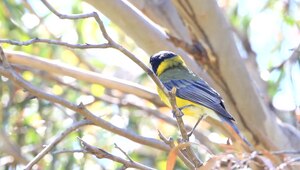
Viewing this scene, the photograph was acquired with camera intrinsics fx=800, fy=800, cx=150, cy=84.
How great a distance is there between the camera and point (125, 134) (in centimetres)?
254

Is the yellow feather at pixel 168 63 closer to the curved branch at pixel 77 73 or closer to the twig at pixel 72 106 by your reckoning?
the curved branch at pixel 77 73

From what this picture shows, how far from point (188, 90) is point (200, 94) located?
0.10 m

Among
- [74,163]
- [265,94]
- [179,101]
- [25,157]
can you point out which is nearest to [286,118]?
[265,94]

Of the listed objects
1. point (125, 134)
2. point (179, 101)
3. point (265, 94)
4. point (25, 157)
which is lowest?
point (25, 157)

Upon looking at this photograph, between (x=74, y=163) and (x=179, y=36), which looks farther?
Answer: (x=74, y=163)

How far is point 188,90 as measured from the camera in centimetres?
324

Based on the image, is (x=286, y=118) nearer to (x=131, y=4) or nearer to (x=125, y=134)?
(x=131, y=4)

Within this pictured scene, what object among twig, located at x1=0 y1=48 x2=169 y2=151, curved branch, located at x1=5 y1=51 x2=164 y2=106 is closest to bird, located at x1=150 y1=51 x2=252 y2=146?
curved branch, located at x1=5 y1=51 x2=164 y2=106

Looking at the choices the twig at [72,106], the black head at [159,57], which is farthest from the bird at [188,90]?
the twig at [72,106]

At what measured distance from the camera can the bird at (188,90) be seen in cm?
303

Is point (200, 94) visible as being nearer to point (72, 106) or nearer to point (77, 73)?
point (77, 73)

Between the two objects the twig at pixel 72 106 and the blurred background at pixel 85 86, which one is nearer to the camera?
the twig at pixel 72 106

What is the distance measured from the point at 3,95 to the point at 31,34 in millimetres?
350

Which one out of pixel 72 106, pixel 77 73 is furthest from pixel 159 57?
pixel 72 106
